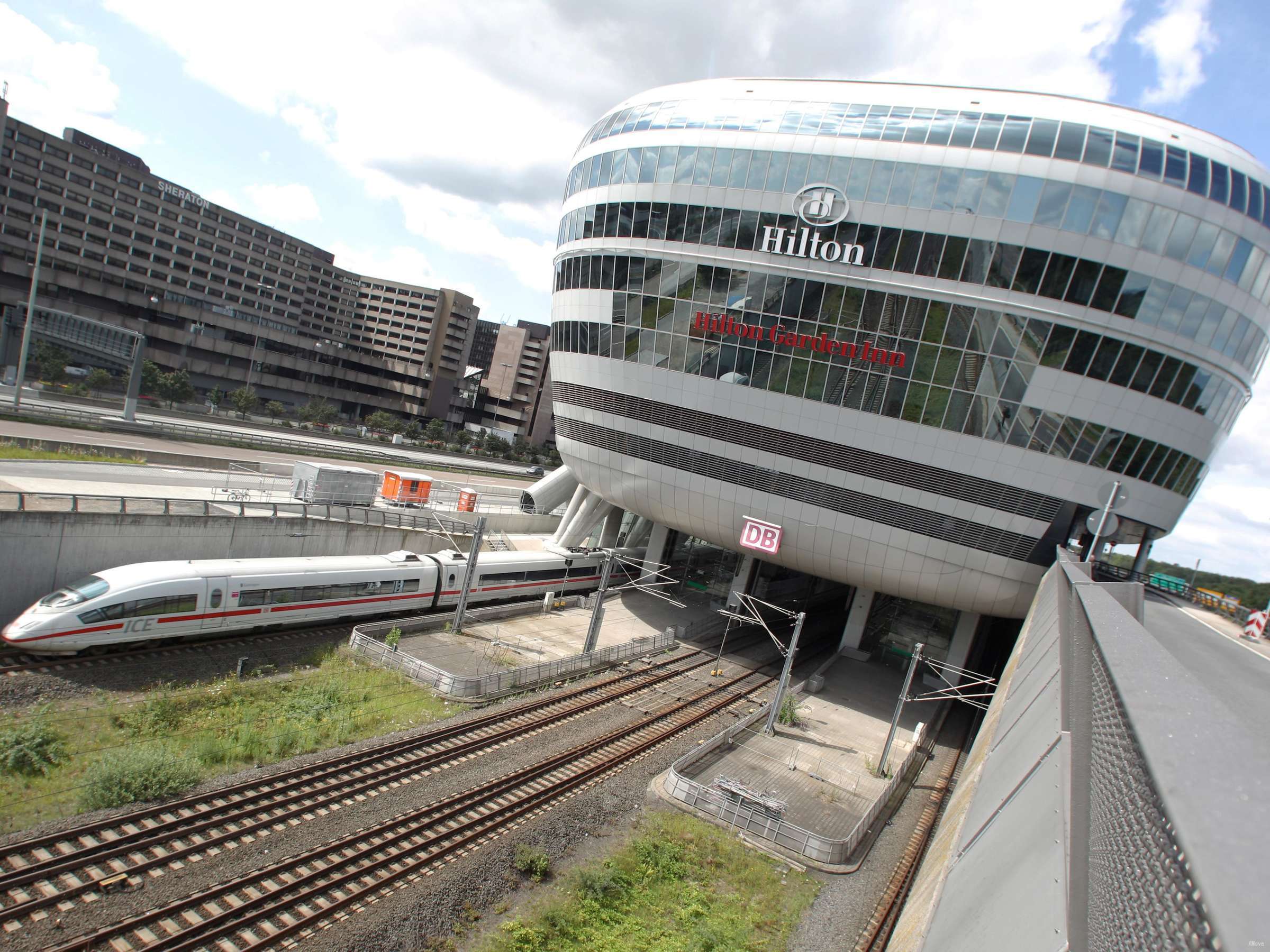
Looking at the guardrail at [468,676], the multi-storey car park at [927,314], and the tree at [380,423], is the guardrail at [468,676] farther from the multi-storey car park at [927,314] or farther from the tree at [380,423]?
the tree at [380,423]

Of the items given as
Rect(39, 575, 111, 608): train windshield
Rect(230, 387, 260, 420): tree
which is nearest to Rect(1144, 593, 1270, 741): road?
Rect(39, 575, 111, 608): train windshield

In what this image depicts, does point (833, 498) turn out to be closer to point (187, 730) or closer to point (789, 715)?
point (789, 715)

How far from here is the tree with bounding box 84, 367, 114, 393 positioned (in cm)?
6575

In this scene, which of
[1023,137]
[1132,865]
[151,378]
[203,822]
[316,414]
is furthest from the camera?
[316,414]

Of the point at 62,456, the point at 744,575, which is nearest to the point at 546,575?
the point at 744,575

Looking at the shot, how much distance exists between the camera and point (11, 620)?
25.4 m

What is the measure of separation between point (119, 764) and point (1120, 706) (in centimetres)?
2043

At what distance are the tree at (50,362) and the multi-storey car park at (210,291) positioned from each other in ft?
15.8

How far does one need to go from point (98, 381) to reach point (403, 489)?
1598 inches

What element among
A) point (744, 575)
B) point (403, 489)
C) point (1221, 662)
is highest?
point (1221, 662)

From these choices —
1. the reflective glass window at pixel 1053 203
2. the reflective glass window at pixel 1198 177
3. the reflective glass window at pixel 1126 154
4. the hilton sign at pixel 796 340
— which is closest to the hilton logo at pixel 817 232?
the hilton sign at pixel 796 340

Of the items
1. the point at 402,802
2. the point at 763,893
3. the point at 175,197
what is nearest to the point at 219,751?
the point at 402,802

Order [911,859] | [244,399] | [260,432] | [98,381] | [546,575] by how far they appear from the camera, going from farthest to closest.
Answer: [244,399] < [260,432] < [98,381] < [546,575] < [911,859]

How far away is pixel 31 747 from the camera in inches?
681
